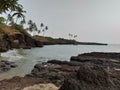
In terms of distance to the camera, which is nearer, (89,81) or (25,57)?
(89,81)

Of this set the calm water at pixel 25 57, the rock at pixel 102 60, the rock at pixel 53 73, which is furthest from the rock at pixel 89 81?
the rock at pixel 102 60

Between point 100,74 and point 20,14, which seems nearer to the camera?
point 100,74

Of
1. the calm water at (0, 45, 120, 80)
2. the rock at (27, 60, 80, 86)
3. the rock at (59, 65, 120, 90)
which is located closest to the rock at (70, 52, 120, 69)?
the rock at (27, 60, 80, 86)

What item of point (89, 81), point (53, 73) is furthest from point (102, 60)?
point (89, 81)

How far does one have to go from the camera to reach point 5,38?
301 ft

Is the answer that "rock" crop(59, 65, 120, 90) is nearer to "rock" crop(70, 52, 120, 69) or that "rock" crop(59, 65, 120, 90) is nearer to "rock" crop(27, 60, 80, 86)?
"rock" crop(27, 60, 80, 86)

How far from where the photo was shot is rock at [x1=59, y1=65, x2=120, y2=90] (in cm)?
1092

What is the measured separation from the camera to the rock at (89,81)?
10922 millimetres

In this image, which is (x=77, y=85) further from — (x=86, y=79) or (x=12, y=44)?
(x=12, y=44)

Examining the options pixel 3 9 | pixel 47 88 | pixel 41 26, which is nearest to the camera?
pixel 47 88

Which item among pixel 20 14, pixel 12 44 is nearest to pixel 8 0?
pixel 20 14

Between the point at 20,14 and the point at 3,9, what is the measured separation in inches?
1047

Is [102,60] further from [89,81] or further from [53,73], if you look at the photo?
[89,81]

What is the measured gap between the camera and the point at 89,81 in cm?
1139
